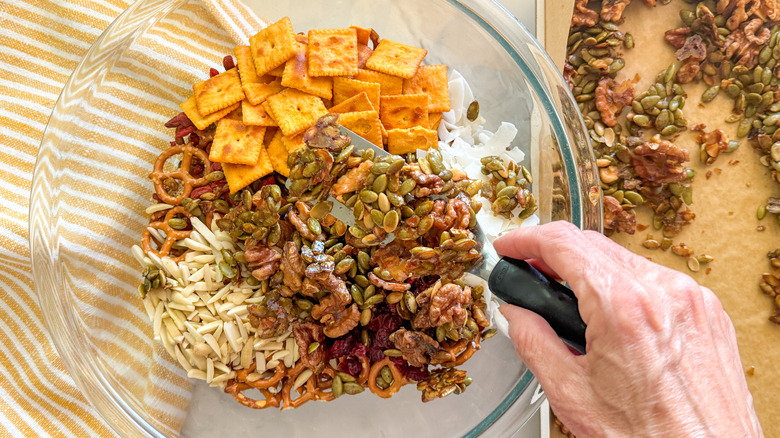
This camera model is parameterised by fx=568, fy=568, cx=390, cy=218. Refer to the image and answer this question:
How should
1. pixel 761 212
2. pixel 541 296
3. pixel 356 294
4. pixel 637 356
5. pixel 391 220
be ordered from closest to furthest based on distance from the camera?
pixel 637 356, pixel 541 296, pixel 391 220, pixel 356 294, pixel 761 212

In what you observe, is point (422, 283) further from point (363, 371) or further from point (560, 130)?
point (560, 130)

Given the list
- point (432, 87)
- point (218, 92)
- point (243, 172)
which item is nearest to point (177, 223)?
point (243, 172)

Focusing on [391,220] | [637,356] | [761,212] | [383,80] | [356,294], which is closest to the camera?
[637,356]

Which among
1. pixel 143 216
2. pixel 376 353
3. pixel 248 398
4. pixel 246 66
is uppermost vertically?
pixel 246 66

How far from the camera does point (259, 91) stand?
120 centimetres

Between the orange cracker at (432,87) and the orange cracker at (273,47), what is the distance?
0.26m

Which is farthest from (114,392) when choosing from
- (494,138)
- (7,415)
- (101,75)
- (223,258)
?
(494,138)

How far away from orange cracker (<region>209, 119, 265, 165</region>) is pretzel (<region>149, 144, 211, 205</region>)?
6 centimetres

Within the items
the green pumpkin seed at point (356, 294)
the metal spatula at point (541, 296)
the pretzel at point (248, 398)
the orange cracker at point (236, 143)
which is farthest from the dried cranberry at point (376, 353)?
the orange cracker at point (236, 143)

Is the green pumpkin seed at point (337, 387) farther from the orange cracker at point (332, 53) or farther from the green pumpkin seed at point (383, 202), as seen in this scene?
the orange cracker at point (332, 53)

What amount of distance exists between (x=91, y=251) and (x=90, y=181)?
163 millimetres

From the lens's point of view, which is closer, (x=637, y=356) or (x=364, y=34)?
(x=637, y=356)

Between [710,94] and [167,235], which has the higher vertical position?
[710,94]

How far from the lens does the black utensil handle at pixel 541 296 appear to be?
804 millimetres
